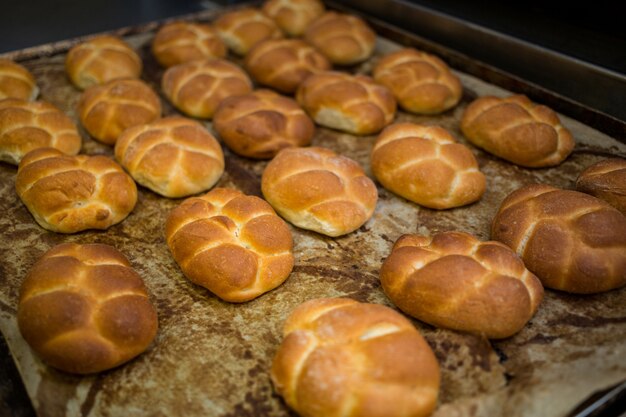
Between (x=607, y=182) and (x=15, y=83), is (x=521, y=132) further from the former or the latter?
(x=15, y=83)

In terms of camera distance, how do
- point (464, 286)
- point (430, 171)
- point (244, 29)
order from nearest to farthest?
point (464, 286)
point (430, 171)
point (244, 29)

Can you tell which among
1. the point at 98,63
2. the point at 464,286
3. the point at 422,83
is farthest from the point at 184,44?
the point at 464,286

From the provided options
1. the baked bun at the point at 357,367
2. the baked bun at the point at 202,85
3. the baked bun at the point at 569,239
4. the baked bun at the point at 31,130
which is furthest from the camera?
the baked bun at the point at 202,85

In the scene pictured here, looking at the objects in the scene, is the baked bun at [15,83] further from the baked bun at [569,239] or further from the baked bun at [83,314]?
the baked bun at [569,239]

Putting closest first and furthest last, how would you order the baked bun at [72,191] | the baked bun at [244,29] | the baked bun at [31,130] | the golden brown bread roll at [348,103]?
the baked bun at [72,191] → the baked bun at [31,130] → the golden brown bread roll at [348,103] → the baked bun at [244,29]

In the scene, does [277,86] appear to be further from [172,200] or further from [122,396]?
[122,396]

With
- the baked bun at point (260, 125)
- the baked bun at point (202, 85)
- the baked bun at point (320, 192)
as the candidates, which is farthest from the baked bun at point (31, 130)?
the baked bun at point (320, 192)
